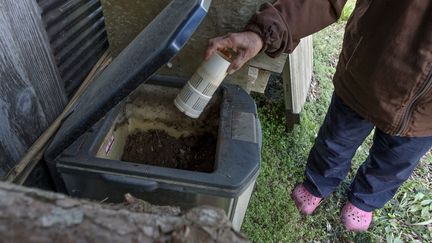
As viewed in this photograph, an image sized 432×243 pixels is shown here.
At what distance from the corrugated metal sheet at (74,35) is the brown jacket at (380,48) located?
0.91 metres

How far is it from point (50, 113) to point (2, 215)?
121 cm

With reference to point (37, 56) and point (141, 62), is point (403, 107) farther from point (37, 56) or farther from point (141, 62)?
point (37, 56)

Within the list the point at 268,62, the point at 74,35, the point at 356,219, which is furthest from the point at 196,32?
the point at 356,219

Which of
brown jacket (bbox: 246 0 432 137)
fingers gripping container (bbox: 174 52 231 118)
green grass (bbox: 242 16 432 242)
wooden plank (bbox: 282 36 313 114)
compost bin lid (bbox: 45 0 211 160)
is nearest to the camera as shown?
compost bin lid (bbox: 45 0 211 160)

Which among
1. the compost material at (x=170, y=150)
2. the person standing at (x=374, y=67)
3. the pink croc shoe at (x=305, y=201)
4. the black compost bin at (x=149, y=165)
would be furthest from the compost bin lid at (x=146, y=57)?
the pink croc shoe at (x=305, y=201)

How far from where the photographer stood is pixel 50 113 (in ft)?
5.48

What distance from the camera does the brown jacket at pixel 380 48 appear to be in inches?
56.1

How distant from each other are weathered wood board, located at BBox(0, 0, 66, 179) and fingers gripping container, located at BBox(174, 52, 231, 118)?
0.65m

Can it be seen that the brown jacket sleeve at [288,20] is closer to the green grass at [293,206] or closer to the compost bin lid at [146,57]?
the compost bin lid at [146,57]

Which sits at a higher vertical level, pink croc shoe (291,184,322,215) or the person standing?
the person standing

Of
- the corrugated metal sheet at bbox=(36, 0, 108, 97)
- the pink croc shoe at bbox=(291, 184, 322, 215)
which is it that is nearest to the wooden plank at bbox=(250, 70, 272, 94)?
the pink croc shoe at bbox=(291, 184, 322, 215)

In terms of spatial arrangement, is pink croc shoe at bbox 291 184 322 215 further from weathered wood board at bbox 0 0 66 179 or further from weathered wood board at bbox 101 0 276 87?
weathered wood board at bbox 0 0 66 179

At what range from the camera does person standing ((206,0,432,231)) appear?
143 cm

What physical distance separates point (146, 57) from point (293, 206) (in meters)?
1.68
